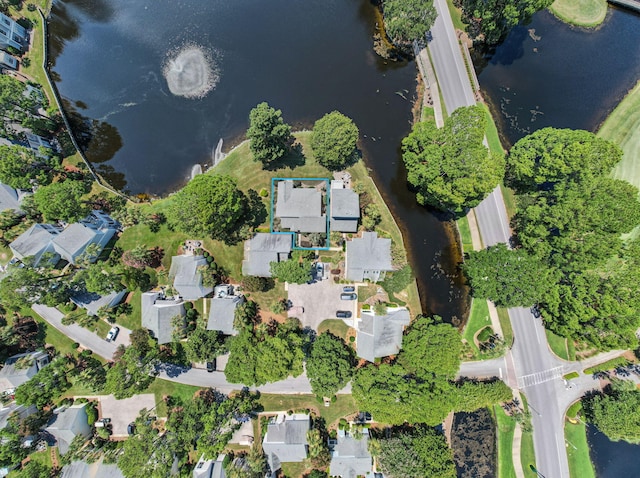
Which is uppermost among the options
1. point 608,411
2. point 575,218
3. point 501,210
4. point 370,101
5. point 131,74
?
point 131,74

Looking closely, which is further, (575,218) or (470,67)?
(470,67)

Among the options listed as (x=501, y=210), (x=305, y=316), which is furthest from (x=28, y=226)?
(x=501, y=210)

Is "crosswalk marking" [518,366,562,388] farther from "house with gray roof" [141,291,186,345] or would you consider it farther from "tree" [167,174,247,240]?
"house with gray roof" [141,291,186,345]

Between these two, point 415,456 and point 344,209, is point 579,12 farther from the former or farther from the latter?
point 415,456

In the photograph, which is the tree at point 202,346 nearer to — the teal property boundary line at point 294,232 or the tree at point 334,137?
the teal property boundary line at point 294,232

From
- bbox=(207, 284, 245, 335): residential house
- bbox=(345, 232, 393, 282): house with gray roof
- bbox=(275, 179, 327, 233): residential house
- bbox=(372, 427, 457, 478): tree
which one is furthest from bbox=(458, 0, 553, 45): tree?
bbox=(372, 427, 457, 478): tree

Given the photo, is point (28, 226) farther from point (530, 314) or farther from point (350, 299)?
point (530, 314)
